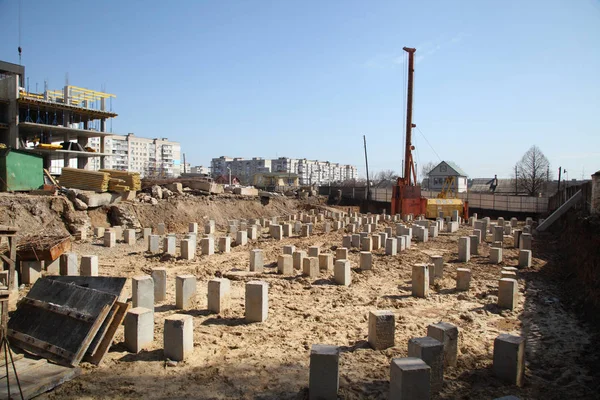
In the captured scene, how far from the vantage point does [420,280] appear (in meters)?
6.68

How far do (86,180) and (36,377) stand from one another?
14.7m

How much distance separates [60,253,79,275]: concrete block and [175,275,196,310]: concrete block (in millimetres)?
2306

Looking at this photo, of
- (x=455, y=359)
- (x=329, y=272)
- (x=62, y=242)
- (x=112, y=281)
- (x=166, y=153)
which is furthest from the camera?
(x=166, y=153)

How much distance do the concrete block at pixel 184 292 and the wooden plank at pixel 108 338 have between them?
149 cm

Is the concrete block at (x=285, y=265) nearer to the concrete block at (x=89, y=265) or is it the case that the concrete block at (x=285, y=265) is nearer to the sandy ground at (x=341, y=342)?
the sandy ground at (x=341, y=342)

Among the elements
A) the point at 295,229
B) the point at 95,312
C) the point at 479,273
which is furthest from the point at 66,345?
the point at 295,229

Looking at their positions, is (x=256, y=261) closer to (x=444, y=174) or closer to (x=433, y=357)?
(x=433, y=357)

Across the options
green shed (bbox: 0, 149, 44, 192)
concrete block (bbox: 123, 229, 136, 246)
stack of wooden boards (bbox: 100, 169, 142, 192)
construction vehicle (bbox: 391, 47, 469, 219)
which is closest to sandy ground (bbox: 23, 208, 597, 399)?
concrete block (bbox: 123, 229, 136, 246)

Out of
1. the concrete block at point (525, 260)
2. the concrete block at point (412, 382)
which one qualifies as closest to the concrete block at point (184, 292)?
the concrete block at point (412, 382)

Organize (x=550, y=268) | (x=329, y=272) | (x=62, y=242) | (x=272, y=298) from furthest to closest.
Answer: (x=550, y=268), (x=329, y=272), (x=62, y=242), (x=272, y=298)

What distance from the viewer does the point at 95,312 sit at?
13.6 feet

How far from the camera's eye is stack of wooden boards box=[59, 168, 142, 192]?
16484 mm

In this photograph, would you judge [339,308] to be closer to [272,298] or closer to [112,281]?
[272,298]

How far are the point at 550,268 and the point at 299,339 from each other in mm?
7376
